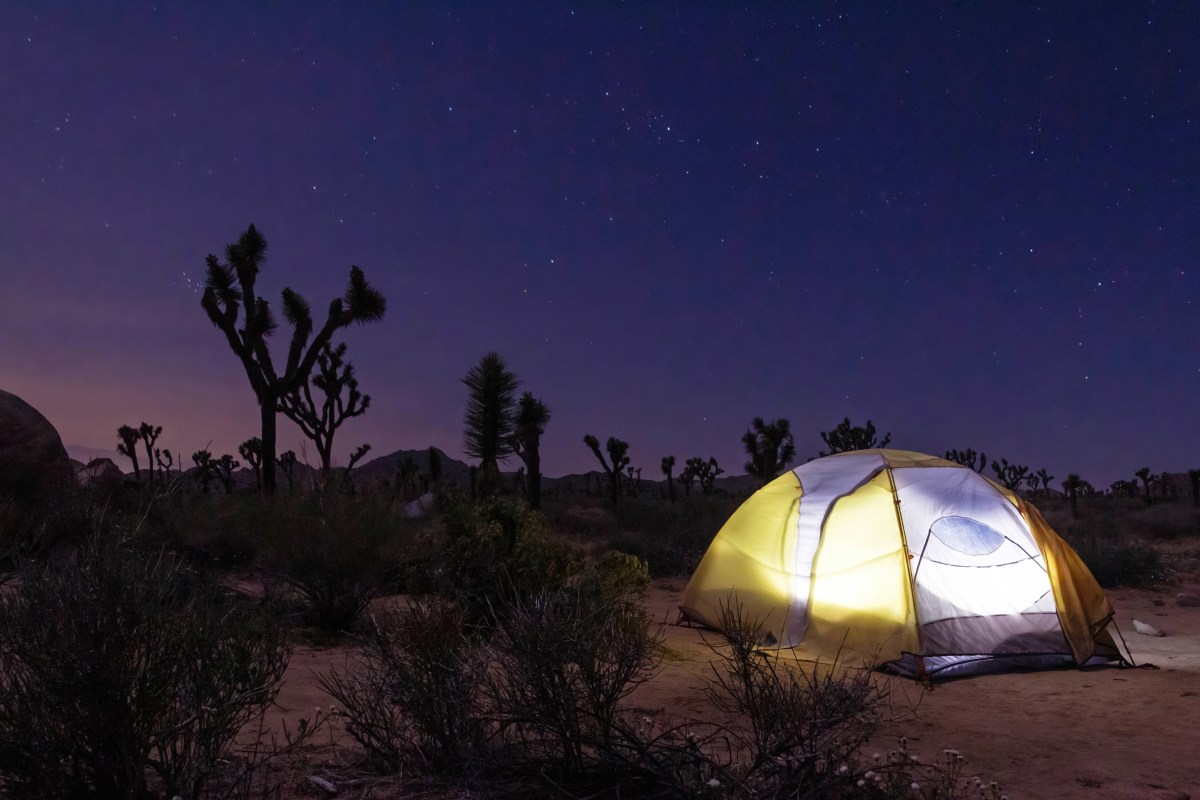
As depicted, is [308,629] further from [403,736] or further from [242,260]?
[242,260]

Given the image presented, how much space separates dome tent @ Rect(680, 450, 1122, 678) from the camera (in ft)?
23.5

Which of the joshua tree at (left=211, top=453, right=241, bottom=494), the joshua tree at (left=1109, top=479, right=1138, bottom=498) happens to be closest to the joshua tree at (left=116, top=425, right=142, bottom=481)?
the joshua tree at (left=211, top=453, right=241, bottom=494)

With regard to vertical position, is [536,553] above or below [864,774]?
above

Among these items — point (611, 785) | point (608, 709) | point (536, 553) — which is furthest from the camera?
point (536, 553)

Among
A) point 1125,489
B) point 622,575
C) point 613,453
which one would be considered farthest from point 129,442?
point 1125,489

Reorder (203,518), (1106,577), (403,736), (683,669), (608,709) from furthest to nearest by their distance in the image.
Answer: (1106,577) → (203,518) → (683,669) → (403,736) → (608,709)

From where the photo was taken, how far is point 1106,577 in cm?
1362

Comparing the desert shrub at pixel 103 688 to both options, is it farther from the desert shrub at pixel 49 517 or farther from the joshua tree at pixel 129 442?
the joshua tree at pixel 129 442

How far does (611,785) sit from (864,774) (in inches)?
47.3

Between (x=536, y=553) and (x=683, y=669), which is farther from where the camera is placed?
(x=536, y=553)

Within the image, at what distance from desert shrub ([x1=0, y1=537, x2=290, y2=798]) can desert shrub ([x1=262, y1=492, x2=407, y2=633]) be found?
15.9 feet

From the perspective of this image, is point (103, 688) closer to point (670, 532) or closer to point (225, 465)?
point (670, 532)

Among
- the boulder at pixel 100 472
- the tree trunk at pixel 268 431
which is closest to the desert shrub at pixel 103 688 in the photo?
the boulder at pixel 100 472

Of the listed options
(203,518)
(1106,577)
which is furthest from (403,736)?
(1106,577)
